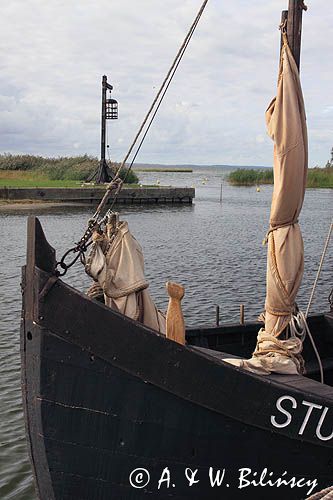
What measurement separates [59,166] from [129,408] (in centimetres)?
6933

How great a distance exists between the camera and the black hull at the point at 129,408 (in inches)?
202

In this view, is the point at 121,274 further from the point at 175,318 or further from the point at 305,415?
the point at 305,415

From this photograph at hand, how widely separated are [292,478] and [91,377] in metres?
2.38

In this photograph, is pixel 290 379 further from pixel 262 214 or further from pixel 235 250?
pixel 262 214

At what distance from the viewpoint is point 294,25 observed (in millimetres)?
6215

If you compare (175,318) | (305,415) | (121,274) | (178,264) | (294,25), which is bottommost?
(178,264)

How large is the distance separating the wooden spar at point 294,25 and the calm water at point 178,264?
22.5ft

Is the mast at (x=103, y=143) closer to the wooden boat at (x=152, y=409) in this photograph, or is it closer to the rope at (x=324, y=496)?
the wooden boat at (x=152, y=409)

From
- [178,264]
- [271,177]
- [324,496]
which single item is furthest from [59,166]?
[324,496]

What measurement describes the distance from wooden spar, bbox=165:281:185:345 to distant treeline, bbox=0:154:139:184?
59.2 metres

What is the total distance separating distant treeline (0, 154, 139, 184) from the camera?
226 feet

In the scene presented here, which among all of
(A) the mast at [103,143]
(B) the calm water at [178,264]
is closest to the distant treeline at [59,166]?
(A) the mast at [103,143]

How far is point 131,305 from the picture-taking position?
6.12 meters

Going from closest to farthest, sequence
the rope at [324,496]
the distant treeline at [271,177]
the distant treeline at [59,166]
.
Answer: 1. the rope at [324,496]
2. the distant treeline at [59,166]
3. the distant treeline at [271,177]
